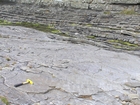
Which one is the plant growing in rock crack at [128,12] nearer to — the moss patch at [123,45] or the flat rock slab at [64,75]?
the moss patch at [123,45]

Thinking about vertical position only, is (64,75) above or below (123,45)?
above

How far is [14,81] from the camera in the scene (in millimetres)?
6383

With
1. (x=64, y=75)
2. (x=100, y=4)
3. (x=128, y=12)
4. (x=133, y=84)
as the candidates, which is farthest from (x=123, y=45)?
(x=100, y=4)

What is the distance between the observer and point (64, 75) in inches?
302

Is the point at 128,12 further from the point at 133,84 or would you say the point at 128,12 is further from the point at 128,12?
the point at 133,84

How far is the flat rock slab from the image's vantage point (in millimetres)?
5816

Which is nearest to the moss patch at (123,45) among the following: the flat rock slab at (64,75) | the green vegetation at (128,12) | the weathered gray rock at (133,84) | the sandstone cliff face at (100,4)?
the flat rock slab at (64,75)

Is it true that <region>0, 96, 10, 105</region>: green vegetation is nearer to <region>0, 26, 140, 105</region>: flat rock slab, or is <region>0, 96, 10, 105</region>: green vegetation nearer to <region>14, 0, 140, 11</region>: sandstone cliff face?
<region>0, 26, 140, 105</region>: flat rock slab

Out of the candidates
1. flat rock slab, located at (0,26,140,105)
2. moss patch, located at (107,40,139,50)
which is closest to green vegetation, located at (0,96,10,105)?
flat rock slab, located at (0,26,140,105)

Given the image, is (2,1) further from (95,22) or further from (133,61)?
(133,61)

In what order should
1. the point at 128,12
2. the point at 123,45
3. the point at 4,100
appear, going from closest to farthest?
the point at 4,100
the point at 123,45
the point at 128,12

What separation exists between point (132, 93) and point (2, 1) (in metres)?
28.0

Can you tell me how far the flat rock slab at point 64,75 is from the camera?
5.82 meters

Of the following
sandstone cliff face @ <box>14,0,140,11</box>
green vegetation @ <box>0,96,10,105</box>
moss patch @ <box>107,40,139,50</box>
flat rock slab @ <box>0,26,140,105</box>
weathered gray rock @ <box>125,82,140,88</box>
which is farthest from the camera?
sandstone cliff face @ <box>14,0,140,11</box>
